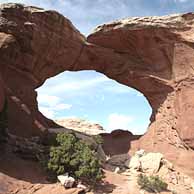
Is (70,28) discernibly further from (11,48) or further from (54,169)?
(54,169)

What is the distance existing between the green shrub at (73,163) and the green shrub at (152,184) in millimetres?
2012

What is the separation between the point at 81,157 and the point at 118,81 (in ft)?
36.7

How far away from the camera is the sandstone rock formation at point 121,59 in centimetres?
1978

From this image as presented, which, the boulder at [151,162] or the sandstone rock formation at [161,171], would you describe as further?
the boulder at [151,162]

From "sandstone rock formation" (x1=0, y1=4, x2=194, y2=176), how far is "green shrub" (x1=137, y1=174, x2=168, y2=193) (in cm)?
362

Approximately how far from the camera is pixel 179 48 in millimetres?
21219

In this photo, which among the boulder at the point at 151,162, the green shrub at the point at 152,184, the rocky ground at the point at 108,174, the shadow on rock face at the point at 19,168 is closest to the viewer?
the rocky ground at the point at 108,174

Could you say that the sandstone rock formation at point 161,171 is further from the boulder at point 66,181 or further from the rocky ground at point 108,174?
the boulder at point 66,181

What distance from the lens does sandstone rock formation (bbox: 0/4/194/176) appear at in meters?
19.8

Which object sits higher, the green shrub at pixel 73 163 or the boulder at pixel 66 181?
the green shrub at pixel 73 163

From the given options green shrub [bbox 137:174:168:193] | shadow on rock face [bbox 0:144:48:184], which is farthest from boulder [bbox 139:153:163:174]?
shadow on rock face [bbox 0:144:48:184]

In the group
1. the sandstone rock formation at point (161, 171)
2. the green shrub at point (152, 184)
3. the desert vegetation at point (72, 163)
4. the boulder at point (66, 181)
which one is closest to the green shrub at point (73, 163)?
the desert vegetation at point (72, 163)

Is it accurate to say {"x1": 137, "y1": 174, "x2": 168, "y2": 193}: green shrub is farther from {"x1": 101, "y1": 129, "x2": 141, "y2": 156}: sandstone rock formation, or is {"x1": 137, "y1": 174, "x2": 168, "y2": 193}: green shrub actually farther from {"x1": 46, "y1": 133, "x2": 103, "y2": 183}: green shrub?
{"x1": 101, "y1": 129, "x2": 141, "y2": 156}: sandstone rock formation

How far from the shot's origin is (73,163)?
51.3 ft
